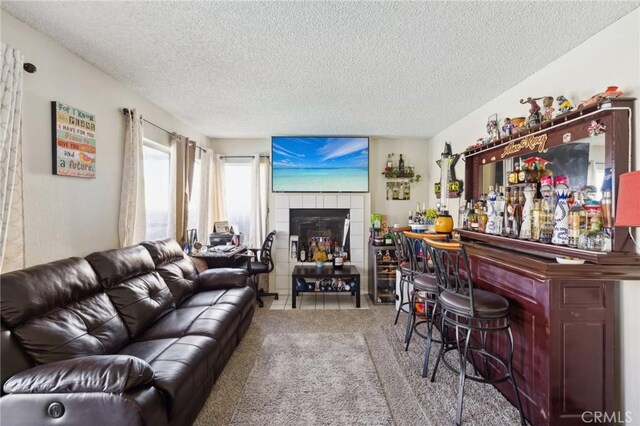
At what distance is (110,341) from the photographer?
71.7 inches

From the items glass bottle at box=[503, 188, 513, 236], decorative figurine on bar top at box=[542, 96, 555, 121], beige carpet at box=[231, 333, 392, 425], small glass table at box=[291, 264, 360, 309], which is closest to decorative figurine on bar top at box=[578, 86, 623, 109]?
decorative figurine on bar top at box=[542, 96, 555, 121]

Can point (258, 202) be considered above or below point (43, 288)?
above

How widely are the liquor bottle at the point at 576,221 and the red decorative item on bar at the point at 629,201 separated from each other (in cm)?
37

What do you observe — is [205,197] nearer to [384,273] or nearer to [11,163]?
[11,163]

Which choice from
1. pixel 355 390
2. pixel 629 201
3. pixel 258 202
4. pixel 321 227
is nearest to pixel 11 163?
pixel 355 390

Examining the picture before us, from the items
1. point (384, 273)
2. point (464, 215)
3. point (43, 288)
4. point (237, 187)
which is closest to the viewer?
point (43, 288)

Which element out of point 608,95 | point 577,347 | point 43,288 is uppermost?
point 608,95

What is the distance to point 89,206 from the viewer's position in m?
2.33

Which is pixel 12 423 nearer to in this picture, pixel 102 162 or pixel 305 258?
pixel 102 162

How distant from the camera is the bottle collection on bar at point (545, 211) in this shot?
66.2 inches

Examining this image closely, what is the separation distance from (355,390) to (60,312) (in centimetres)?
202

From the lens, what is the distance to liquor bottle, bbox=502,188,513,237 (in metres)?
2.37

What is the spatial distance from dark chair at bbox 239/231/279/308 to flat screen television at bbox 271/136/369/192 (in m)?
0.99

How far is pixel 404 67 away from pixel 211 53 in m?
1.53
